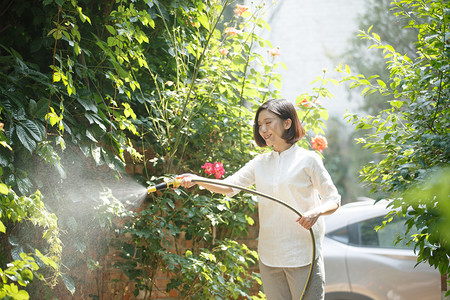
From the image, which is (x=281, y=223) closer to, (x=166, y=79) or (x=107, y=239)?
(x=107, y=239)

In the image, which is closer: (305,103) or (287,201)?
(287,201)

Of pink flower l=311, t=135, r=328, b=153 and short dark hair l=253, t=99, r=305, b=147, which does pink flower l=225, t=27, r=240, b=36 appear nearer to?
pink flower l=311, t=135, r=328, b=153

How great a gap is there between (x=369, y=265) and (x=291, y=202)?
157cm

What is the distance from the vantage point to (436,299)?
11.1ft

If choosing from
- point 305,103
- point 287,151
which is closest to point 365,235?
point 305,103

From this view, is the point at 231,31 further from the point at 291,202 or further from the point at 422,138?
the point at 422,138

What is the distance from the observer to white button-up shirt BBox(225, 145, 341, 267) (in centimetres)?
223

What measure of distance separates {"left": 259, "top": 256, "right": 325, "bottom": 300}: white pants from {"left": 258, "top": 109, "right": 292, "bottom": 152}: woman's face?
22.7 inches

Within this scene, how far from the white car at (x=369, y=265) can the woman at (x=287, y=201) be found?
1352 mm

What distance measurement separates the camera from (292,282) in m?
2.23

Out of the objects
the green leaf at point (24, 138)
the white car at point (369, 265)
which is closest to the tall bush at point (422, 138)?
the white car at point (369, 265)

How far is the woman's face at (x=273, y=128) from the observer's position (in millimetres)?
2361

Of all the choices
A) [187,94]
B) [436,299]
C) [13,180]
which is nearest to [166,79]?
[187,94]

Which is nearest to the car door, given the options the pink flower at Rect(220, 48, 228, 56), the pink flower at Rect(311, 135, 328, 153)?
the pink flower at Rect(311, 135, 328, 153)
